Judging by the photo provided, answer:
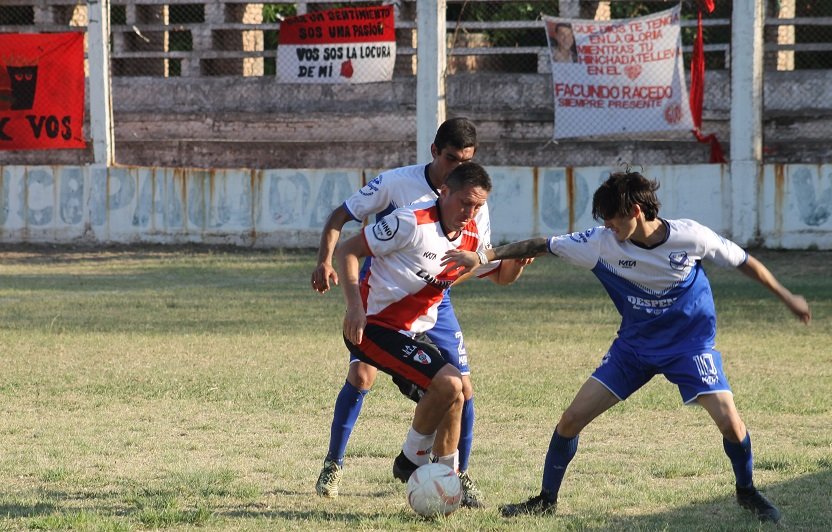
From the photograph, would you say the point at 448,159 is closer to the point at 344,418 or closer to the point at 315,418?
the point at 344,418

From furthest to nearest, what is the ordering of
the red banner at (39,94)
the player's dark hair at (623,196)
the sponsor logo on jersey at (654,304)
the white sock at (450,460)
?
1. the red banner at (39,94)
2. the white sock at (450,460)
3. the sponsor logo on jersey at (654,304)
4. the player's dark hair at (623,196)

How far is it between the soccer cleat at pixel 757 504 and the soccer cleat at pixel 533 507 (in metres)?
0.82

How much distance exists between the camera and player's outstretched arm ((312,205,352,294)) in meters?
6.27

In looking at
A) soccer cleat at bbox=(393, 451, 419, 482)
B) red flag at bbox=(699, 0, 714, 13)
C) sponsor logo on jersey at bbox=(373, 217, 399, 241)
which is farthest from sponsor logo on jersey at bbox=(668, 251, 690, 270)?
red flag at bbox=(699, 0, 714, 13)

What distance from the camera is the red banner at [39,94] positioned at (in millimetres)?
20328

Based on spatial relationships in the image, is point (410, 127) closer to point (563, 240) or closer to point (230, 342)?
point (230, 342)

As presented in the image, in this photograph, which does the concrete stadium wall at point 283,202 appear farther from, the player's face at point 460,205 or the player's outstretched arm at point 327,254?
the player's face at point 460,205

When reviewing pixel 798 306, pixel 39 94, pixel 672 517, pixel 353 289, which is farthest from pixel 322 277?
pixel 39 94

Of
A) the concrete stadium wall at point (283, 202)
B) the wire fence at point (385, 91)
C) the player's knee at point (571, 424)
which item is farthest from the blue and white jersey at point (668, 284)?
the wire fence at point (385, 91)

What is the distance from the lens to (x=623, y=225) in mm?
5621

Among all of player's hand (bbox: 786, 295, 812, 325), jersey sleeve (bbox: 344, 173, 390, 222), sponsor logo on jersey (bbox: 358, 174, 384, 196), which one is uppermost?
sponsor logo on jersey (bbox: 358, 174, 384, 196)

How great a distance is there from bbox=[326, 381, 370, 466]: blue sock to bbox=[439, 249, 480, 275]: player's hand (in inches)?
32.4

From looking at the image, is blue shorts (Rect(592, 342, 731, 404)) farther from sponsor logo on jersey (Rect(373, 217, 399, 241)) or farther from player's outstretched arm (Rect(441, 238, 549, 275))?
sponsor logo on jersey (Rect(373, 217, 399, 241))

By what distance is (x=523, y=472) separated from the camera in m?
6.72
